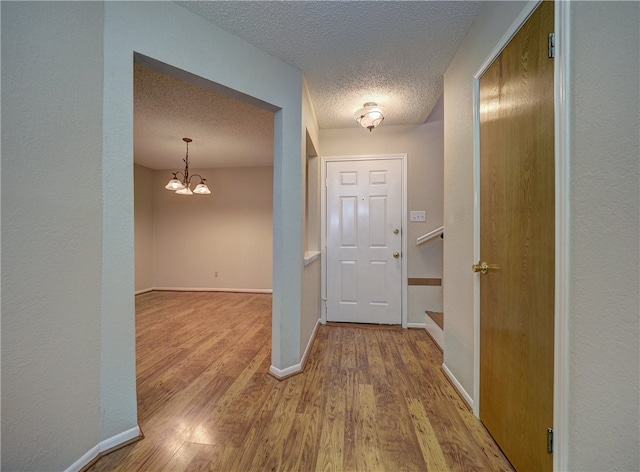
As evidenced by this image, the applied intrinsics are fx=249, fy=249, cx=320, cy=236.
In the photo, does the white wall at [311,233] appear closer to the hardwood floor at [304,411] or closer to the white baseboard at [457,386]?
the hardwood floor at [304,411]

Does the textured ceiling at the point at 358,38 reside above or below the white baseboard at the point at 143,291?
above

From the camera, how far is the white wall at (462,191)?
1477 millimetres

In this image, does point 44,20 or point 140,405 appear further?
point 140,405

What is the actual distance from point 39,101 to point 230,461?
172 cm

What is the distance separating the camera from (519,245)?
3.63 ft

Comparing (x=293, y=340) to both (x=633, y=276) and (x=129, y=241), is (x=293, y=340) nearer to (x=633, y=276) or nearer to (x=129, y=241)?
(x=129, y=241)

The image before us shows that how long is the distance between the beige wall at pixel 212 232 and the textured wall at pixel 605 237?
442 cm

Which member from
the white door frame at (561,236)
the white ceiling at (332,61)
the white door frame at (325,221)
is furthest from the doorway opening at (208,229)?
the white door frame at (561,236)

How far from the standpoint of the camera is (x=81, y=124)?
109 cm

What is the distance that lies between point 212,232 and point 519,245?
496 cm

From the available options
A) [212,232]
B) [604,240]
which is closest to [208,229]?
[212,232]

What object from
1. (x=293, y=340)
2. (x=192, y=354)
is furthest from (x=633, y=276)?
(x=192, y=354)

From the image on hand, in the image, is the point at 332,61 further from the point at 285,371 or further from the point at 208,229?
the point at 208,229

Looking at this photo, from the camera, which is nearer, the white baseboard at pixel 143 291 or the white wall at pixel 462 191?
the white wall at pixel 462 191
